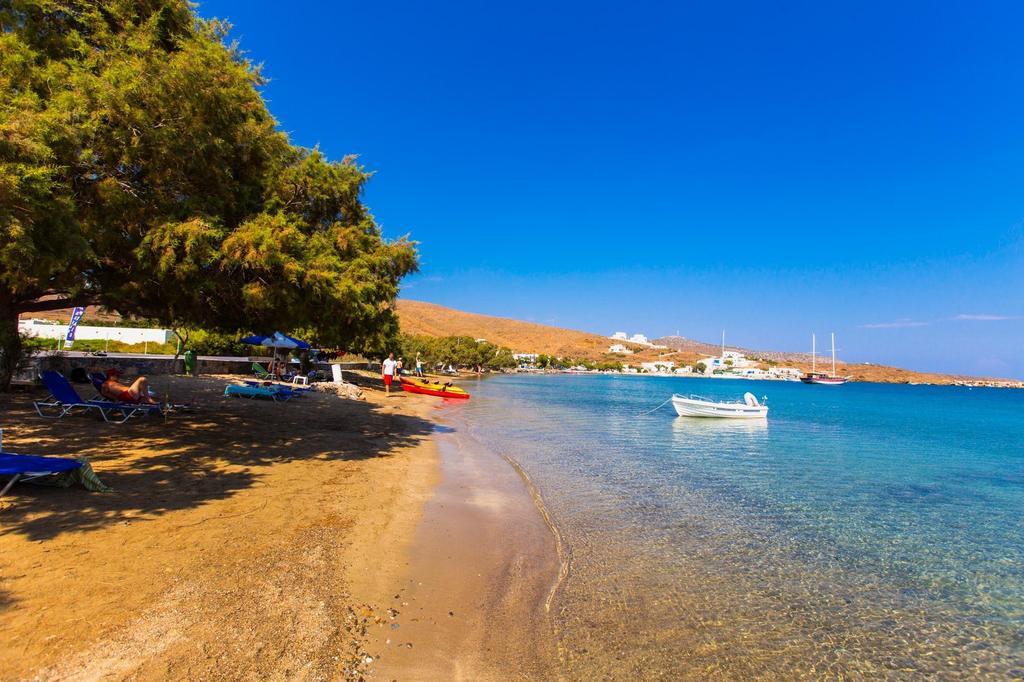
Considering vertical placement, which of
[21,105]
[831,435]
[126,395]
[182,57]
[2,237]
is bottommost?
[831,435]

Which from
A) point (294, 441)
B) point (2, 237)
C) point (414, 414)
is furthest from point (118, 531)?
point (414, 414)

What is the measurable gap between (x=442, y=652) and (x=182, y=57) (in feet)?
28.6

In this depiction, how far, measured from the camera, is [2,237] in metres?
5.69

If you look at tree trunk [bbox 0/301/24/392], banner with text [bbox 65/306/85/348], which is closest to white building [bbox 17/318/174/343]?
banner with text [bbox 65/306/85/348]

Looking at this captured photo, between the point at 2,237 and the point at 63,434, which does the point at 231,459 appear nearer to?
the point at 63,434

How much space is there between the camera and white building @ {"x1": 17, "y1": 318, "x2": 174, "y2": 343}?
1165 inches

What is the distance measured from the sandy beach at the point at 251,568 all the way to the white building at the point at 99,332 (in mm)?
25698

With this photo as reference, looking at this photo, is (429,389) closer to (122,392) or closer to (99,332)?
(122,392)

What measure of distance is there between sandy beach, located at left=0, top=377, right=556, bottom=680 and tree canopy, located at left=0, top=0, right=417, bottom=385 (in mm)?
2916

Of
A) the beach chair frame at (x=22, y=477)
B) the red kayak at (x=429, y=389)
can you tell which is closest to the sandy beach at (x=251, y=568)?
the beach chair frame at (x=22, y=477)

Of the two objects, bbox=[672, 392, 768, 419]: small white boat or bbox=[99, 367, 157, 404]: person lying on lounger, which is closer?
bbox=[99, 367, 157, 404]: person lying on lounger

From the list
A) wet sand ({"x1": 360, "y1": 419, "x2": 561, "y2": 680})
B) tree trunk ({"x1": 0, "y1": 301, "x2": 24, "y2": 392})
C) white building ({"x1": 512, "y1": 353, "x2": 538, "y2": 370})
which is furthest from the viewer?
white building ({"x1": 512, "y1": 353, "x2": 538, "y2": 370})

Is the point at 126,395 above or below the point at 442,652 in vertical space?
above

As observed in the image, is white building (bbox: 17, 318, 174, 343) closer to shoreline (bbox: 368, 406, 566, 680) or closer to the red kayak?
the red kayak
